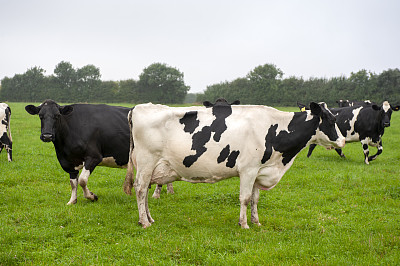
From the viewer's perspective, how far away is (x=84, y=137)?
785cm

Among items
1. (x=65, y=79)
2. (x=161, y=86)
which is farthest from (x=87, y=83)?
(x=161, y=86)

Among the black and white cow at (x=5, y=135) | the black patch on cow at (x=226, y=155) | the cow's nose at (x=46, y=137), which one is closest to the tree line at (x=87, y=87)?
the black and white cow at (x=5, y=135)

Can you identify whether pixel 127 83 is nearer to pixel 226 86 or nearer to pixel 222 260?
pixel 226 86

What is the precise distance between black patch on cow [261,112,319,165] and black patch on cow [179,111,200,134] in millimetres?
1472

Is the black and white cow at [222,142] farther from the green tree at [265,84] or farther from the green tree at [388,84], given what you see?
the green tree at [265,84]

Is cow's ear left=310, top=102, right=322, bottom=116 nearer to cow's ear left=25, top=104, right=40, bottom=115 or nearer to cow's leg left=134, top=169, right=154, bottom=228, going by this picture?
cow's leg left=134, top=169, right=154, bottom=228

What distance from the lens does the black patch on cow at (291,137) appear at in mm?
6652


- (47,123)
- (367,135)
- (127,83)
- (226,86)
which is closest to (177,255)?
(47,123)

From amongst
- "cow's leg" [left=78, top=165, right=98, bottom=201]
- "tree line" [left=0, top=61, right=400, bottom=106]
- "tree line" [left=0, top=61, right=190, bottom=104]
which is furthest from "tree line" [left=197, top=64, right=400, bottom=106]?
"cow's leg" [left=78, top=165, right=98, bottom=201]

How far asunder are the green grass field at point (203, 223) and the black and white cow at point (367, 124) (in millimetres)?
3667

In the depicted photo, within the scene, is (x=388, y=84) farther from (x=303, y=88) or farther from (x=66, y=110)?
(x=66, y=110)

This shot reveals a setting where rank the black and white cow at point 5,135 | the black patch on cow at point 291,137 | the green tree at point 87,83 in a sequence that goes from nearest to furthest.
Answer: the black patch on cow at point 291,137 < the black and white cow at point 5,135 < the green tree at point 87,83

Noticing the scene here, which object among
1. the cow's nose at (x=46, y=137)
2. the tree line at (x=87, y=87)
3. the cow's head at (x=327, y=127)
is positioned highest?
the tree line at (x=87, y=87)

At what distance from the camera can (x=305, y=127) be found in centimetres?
690
